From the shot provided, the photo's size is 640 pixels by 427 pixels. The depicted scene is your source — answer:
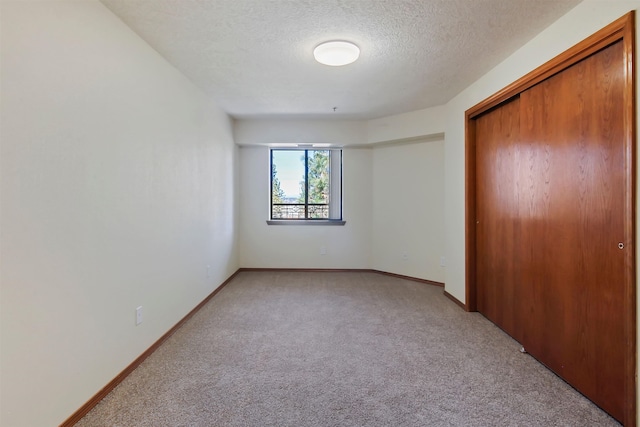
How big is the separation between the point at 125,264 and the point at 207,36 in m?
1.66

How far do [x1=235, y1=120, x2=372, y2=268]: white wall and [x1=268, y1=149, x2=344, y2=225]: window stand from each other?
166mm

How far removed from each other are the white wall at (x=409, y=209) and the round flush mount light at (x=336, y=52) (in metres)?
2.31

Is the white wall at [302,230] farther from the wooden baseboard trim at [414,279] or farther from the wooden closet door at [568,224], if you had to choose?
the wooden closet door at [568,224]

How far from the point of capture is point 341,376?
194 cm

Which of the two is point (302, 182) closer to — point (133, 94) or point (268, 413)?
point (133, 94)

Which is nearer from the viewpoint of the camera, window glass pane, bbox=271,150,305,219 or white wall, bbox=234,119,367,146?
white wall, bbox=234,119,367,146

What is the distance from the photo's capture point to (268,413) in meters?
1.60

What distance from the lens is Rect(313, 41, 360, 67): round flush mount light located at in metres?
2.15

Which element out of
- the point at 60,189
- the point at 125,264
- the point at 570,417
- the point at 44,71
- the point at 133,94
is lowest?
the point at 570,417

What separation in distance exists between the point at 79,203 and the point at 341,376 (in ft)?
6.02

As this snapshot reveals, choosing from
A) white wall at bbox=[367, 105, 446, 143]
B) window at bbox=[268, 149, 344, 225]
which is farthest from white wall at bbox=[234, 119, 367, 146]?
window at bbox=[268, 149, 344, 225]

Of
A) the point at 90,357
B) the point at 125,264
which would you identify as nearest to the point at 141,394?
the point at 90,357

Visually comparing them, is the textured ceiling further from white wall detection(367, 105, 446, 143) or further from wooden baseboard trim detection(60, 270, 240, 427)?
wooden baseboard trim detection(60, 270, 240, 427)

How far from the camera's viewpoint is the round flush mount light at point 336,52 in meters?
2.15
